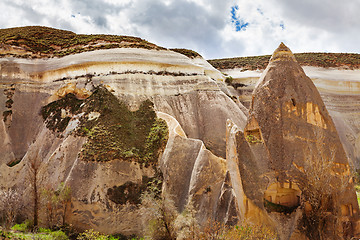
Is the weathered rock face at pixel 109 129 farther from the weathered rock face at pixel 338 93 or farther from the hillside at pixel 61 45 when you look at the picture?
the weathered rock face at pixel 338 93

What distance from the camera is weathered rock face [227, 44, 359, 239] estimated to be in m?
13.6

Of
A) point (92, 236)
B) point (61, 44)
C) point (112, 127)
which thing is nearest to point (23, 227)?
point (92, 236)

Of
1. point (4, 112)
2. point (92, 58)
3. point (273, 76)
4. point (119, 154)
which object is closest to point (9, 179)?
point (4, 112)

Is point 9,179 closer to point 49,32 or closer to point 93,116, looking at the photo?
point 93,116

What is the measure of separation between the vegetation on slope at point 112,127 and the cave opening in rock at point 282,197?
8327 millimetres

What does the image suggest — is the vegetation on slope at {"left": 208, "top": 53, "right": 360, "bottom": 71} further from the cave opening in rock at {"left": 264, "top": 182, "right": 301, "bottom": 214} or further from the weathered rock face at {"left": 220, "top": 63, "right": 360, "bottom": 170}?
the cave opening in rock at {"left": 264, "top": 182, "right": 301, "bottom": 214}

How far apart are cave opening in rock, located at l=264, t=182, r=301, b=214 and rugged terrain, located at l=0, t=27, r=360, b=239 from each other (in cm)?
5

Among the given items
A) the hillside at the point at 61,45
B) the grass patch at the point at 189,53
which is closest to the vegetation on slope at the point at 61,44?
the hillside at the point at 61,45

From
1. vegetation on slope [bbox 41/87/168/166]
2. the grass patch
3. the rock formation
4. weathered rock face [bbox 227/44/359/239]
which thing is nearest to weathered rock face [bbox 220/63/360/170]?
the grass patch

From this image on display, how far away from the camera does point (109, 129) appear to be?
21.6 meters

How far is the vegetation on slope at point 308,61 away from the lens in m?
40.9

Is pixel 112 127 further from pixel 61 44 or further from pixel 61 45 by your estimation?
pixel 61 44

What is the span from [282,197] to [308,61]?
31.4m

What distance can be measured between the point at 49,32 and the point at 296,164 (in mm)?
30168
